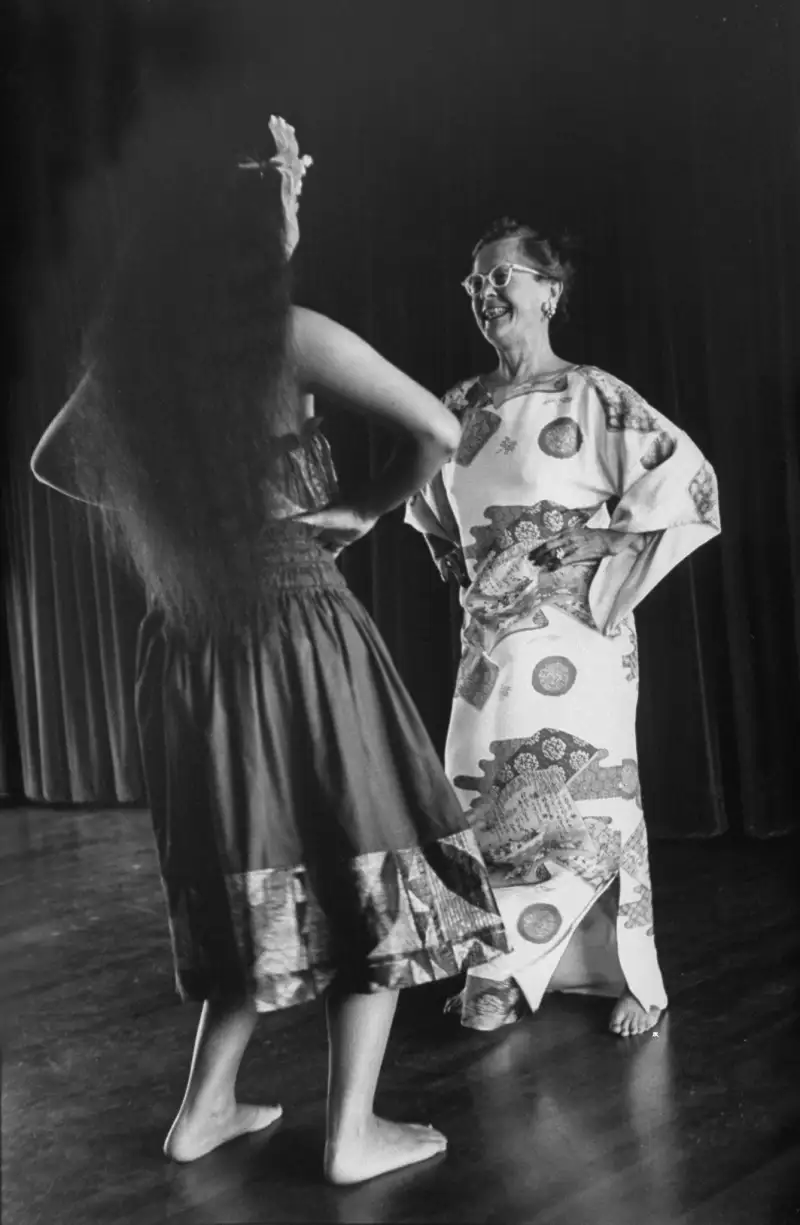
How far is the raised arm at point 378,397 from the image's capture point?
1.16 m

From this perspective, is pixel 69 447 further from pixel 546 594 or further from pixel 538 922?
pixel 538 922

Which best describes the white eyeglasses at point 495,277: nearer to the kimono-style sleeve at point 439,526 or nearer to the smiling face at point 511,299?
the smiling face at point 511,299

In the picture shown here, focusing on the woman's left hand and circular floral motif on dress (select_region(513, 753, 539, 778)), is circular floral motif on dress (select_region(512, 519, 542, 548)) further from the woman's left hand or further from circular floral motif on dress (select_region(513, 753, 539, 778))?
circular floral motif on dress (select_region(513, 753, 539, 778))

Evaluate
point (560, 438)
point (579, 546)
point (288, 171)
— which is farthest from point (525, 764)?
point (288, 171)

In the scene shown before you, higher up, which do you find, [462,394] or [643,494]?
[462,394]

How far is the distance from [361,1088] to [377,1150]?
6 centimetres

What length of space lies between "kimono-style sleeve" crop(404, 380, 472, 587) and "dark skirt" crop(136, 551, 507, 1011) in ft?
1.03

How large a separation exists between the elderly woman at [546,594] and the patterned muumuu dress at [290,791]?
0.34 m

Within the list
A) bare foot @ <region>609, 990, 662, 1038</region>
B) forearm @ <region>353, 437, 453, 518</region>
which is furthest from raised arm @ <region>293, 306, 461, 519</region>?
bare foot @ <region>609, 990, 662, 1038</region>

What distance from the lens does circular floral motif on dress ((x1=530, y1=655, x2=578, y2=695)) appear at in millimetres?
1560

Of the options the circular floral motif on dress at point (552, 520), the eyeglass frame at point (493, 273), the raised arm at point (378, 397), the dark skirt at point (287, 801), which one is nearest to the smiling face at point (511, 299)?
the eyeglass frame at point (493, 273)

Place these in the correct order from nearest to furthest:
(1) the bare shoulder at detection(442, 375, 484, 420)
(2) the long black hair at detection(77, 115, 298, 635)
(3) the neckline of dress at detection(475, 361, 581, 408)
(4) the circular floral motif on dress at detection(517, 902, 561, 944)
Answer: (2) the long black hair at detection(77, 115, 298, 635) → (1) the bare shoulder at detection(442, 375, 484, 420) → (3) the neckline of dress at detection(475, 361, 581, 408) → (4) the circular floral motif on dress at detection(517, 902, 561, 944)

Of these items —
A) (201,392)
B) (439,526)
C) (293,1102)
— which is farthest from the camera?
(439,526)

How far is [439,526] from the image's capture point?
1.52m
